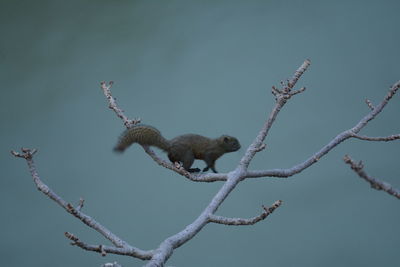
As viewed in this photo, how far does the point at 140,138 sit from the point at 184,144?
1.30 feet

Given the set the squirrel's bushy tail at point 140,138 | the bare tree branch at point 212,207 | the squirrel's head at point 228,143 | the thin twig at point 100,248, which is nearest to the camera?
the thin twig at point 100,248

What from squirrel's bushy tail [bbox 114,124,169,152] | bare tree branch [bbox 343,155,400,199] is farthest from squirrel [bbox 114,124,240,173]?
bare tree branch [bbox 343,155,400,199]

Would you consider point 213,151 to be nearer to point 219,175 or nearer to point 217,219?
point 219,175

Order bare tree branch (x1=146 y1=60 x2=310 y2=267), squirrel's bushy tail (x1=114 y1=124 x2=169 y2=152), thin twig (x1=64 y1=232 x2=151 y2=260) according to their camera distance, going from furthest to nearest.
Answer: squirrel's bushy tail (x1=114 y1=124 x2=169 y2=152), bare tree branch (x1=146 y1=60 x2=310 y2=267), thin twig (x1=64 y1=232 x2=151 y2=260)

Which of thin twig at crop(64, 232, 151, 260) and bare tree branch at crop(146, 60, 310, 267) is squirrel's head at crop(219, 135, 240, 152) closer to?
bare tree branch at crop(146, 60, 310, 267)

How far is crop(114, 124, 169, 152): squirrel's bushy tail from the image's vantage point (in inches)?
110

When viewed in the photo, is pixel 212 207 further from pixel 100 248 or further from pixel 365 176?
pixel 365 176

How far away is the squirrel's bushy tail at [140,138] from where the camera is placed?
2785 millimetres

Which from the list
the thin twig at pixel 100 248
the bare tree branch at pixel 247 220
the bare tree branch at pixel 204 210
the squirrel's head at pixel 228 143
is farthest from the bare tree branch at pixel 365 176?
the squirrel's head at pixel 228 143

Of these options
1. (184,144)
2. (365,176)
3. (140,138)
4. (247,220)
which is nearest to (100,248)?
(247,220)

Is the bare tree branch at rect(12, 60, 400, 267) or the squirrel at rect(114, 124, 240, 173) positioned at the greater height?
the squirrel at rect(114, 124, 240, 173)

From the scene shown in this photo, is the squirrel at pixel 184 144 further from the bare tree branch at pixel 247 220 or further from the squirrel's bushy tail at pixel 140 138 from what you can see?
the bare tree branch at pixel 247 220

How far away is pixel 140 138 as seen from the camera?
2.88 meters

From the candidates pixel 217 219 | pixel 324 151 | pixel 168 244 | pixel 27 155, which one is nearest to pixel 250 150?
pixel 324 151
